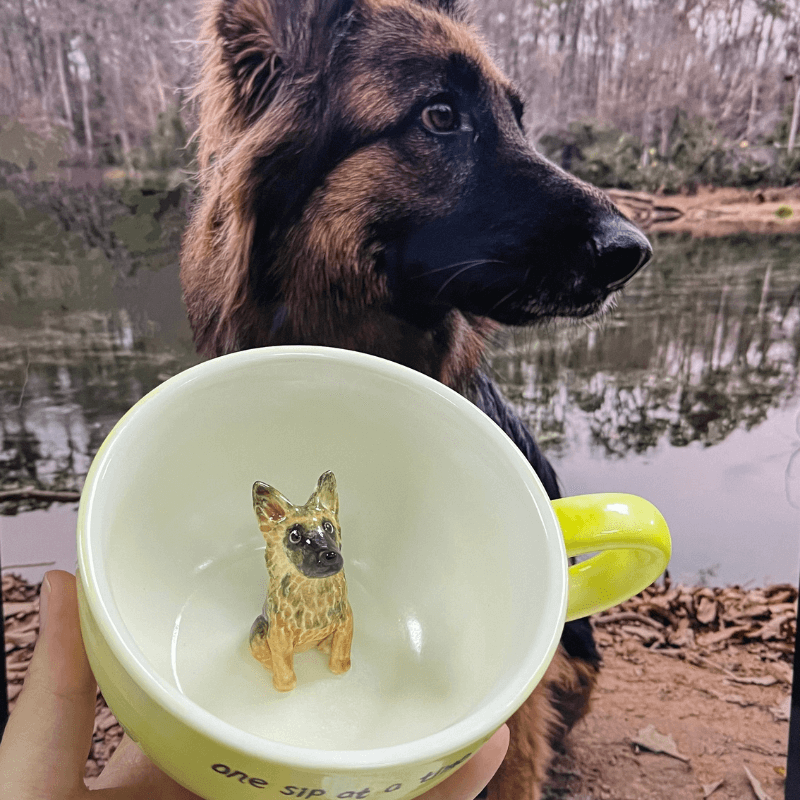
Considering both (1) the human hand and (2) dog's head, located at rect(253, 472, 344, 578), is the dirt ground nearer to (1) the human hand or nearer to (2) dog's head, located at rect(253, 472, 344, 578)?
(1) the human hand

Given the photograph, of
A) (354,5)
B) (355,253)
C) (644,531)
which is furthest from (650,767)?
(354,5)

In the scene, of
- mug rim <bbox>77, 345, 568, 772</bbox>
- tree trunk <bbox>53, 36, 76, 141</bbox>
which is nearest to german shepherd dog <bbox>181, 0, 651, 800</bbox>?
tree trunk <bbox>53, 36, 76, 141</bbox>

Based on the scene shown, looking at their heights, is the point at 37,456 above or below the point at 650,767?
above

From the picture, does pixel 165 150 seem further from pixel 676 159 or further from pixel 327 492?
pixel 676 159

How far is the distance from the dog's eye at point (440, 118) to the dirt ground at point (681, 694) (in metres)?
0.51

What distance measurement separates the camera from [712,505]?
26.2 inches

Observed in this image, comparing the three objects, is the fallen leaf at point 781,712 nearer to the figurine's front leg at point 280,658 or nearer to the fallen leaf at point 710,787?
the fallen leaf at point 710,787

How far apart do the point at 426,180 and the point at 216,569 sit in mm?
387

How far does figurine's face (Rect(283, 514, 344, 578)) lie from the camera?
17.1 inches

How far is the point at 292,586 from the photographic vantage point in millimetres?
458

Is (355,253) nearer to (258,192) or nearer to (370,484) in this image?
(258,192)

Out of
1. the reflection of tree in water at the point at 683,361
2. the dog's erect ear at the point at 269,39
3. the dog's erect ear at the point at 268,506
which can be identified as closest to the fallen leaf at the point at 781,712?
the reflection of tree in water at the point at 683,361

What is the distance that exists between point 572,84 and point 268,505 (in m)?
0.49

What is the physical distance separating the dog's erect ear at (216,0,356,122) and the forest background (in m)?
0.04
